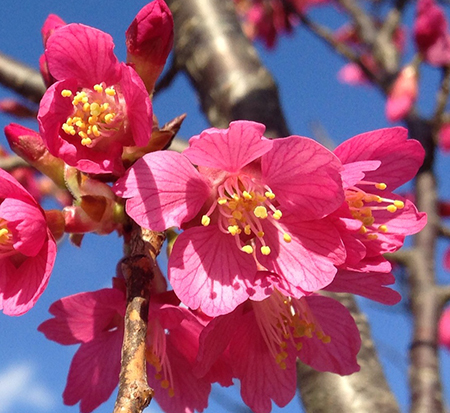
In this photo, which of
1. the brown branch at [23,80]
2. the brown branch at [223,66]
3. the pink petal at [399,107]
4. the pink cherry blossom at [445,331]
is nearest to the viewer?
the brown branch at [223,66]

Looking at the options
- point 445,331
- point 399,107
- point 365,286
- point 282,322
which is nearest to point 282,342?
point 282,322

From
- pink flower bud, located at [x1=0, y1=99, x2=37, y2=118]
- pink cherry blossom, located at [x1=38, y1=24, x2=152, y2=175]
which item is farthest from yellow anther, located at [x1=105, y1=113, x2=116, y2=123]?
pink flower bud, located at [x1=0, y1=99, x2=37, y2=118]

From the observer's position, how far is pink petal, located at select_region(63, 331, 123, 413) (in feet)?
3.08

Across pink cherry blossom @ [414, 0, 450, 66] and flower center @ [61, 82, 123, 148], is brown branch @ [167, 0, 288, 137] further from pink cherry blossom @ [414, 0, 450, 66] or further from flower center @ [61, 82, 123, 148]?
pink cherry blossom @ [414, 0, 450, 66]

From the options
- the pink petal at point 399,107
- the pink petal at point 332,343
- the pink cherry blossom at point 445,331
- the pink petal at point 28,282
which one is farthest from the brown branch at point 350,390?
the pink cherry blossom at point 445,331

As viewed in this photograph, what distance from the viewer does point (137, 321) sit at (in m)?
0.62

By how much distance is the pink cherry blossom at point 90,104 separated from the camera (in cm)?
81

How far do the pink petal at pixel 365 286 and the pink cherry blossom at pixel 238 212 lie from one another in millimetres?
78

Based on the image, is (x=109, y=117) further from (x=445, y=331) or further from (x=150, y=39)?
(x=445, y=331)

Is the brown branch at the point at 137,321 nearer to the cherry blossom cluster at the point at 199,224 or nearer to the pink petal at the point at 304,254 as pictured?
the cherry blossom cluster at the point at 199,224

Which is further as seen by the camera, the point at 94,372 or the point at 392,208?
the point at 94,372

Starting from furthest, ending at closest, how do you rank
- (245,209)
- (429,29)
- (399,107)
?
(429,29) → (399,107) → (245,209)

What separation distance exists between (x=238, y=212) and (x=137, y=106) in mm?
206

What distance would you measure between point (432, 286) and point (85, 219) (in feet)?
5.17
